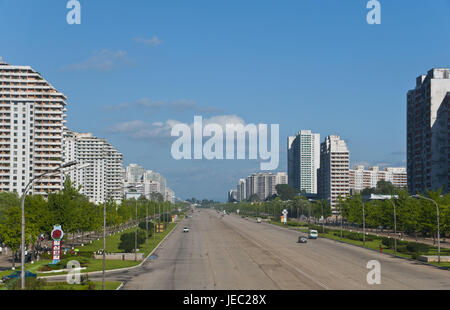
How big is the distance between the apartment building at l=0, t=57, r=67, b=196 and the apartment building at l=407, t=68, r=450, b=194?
377ft

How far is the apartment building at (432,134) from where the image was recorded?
15812 centimetres

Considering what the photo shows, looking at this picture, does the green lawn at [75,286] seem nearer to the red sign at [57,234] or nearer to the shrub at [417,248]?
the red sign at [57,234]

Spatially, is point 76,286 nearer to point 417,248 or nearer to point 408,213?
point 417,248

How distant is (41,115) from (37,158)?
46.9ft

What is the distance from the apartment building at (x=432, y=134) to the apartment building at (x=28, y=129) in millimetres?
114792

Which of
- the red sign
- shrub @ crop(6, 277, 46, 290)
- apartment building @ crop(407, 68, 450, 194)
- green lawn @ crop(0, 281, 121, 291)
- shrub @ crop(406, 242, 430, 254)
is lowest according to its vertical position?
shrub @ crop(406, 242, 430, 254)

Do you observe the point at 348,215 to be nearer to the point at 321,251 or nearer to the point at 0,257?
the point at 321,251

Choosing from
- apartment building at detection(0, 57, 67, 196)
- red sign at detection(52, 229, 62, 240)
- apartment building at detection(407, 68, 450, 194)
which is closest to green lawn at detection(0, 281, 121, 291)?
red sign at detection(52, 229, 62, 240)

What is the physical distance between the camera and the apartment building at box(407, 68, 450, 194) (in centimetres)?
15812

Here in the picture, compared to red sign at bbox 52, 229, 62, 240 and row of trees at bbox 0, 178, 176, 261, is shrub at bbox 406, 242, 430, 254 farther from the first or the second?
row of trees at bbox 0, 178, 176, 261

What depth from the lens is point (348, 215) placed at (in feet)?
424

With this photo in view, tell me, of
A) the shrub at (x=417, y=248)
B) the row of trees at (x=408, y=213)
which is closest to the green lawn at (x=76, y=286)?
the shrub at (x=417, y=248)

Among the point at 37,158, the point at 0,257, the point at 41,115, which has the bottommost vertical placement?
the point at 0,257

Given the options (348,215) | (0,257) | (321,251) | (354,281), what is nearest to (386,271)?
(354,281)
